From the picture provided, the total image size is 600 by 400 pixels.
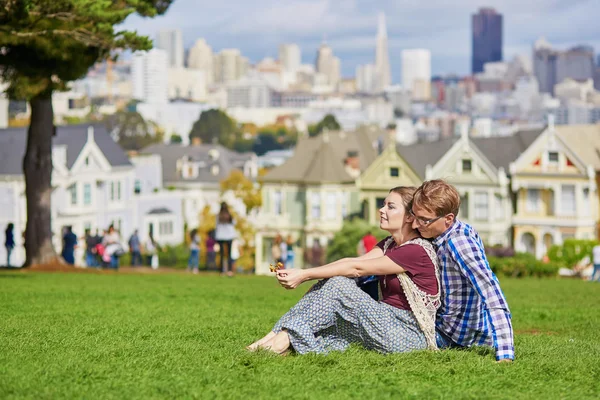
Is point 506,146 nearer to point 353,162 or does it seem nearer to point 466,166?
point 466,166

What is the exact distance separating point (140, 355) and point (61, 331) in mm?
1745

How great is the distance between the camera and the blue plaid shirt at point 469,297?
347 inches

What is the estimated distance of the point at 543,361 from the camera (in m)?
9.18

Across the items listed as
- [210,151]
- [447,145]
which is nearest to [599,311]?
[447,145]

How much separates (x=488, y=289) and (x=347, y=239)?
1835 inches

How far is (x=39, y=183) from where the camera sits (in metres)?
26.2

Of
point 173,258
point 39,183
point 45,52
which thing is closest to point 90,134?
point 173,258

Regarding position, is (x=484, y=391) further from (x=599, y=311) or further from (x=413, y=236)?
(x=599, y=311)

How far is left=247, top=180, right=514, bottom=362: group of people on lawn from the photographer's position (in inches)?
348

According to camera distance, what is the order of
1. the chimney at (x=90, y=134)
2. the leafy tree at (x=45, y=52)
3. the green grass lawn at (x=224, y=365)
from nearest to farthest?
the green grass lawn at (x=224, y=365) < the leafy tree at (x=45, y=52) < the chimney at (x=90, y=134)

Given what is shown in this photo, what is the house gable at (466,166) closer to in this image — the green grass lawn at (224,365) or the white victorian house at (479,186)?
the white victorian house at (479,186)

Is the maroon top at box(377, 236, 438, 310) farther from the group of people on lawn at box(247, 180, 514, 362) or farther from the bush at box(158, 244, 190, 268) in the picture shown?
the bush at box(158, 244, 190, 268)

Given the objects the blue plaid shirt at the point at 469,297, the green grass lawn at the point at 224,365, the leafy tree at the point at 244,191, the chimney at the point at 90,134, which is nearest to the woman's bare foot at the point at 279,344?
the green grass lawn at the point at 224,365

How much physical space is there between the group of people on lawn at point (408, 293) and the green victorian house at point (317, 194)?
1895 inches
